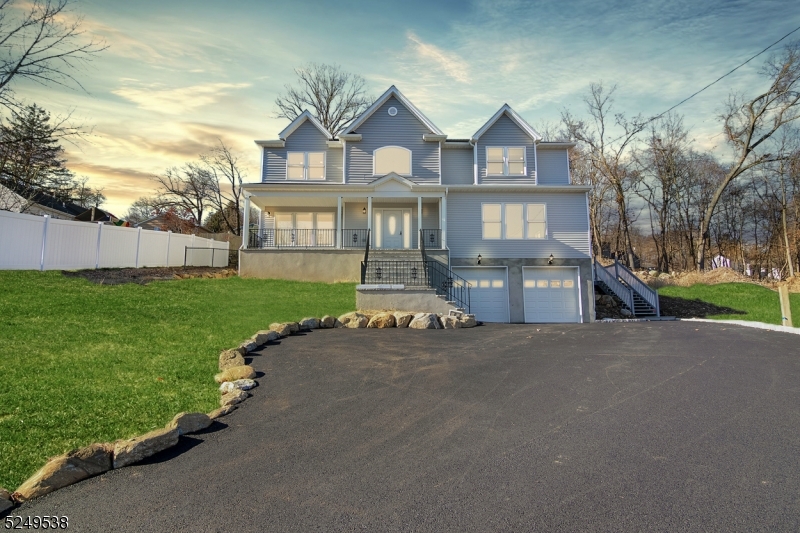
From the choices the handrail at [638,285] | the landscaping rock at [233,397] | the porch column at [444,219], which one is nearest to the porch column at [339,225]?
the porch column at [444,219]

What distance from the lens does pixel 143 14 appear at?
35.2 ft

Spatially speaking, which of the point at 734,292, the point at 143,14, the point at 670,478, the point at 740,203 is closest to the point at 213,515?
the point at 670,478

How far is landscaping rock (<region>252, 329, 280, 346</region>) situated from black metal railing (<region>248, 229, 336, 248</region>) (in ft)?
36.2

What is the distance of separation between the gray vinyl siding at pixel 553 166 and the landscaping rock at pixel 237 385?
18.1 meters

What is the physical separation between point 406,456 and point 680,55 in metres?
15.4

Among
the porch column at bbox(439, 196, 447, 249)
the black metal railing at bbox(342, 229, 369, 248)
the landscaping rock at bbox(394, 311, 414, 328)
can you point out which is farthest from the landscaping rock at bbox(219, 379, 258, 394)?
the black metal railing at bbox(342, 229, 369, 248)

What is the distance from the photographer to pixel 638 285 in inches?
787

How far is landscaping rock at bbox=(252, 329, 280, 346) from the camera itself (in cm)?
880

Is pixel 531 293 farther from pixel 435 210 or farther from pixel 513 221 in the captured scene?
pixel 435 210

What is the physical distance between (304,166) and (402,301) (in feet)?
34.4

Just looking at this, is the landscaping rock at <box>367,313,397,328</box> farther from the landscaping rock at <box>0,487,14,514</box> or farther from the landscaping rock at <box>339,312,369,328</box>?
the landscaping rock at <box>0,487,14,514</box>

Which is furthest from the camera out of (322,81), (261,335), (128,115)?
(322,81)

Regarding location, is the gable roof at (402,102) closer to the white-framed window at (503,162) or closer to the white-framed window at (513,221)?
the white-framed window at (503,162)

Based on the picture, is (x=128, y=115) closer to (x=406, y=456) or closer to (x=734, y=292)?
(x=406, y=456)
